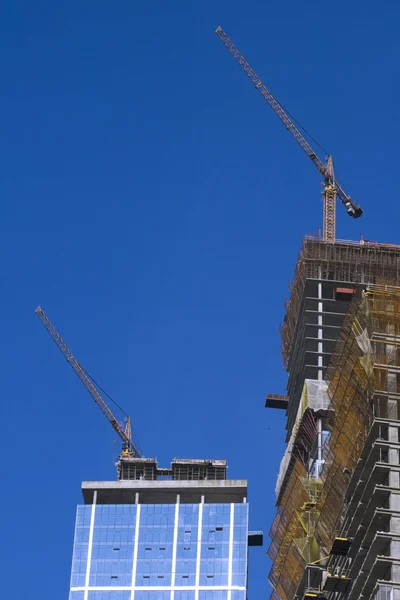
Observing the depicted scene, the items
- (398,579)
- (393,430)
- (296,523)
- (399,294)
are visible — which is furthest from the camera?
(296,523)

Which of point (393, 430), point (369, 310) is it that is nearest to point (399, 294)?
point (369, 310)

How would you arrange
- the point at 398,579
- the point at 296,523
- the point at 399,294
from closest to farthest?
the point at 398,579
the point at 399,294
the point at 296,523

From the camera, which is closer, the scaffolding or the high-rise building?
the high-rise building

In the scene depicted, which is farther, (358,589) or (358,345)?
(358,345)

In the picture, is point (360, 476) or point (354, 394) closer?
point (360, 476)

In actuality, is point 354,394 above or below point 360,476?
above

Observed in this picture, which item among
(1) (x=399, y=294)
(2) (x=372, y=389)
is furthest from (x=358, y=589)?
(1) (x=399, y=294)

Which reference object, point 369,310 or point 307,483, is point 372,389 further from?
point 307,483

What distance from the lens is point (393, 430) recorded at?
478ft

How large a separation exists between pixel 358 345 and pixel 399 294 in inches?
242

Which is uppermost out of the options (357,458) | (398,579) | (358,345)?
(358,345)

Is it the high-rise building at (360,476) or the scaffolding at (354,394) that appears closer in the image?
the high-rise building at (360,476)

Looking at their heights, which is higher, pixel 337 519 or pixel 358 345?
pixel 358 345

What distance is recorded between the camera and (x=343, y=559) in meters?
148
